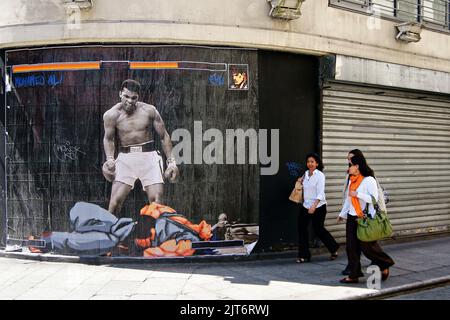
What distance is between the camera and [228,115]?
8.75 meters

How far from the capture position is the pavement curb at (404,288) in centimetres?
667

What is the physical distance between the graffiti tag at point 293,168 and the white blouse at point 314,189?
0.59m

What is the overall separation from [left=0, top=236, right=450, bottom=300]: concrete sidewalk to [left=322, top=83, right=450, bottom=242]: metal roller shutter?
200 cm

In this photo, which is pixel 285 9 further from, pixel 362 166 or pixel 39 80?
pixel 39 80

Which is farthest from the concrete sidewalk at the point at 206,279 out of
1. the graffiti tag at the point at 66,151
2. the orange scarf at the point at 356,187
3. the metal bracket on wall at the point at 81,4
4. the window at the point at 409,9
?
the window at the point at 409,9

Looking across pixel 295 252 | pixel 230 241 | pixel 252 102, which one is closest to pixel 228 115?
pixel 252 102

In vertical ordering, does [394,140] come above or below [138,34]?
below

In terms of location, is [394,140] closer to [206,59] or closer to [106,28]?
[206,59]

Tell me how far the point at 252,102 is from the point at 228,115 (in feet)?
1.66

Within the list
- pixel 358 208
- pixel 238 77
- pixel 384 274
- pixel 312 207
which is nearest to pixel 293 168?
pixel 312 207

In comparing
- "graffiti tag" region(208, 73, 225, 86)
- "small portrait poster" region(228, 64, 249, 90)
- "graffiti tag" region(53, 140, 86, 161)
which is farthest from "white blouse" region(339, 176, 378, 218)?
"graffiti tag" region(53, 140, 86, 161)

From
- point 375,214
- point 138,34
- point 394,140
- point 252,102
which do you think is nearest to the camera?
point 375,214

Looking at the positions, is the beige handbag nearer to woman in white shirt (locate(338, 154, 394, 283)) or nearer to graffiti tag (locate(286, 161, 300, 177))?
graffiti tag (locate(286, 161, 300, 177))

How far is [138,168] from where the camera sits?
8484 millimetres
